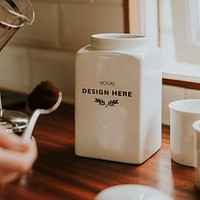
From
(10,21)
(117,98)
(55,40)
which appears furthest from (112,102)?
(55,40)

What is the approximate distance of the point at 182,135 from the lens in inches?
30.3

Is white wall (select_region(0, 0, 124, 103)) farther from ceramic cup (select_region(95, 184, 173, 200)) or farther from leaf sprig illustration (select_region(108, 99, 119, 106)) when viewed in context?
ceramic cup (select_region(95, 184, 173, 200))

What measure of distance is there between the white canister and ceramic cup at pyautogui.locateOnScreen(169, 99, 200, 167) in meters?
0.04

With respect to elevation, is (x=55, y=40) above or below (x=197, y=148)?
above

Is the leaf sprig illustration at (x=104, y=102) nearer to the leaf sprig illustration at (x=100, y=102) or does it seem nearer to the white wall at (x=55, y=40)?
the leaf sprig illustration at (x=100, y=102)

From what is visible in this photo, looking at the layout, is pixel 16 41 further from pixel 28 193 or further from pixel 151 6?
pixel 28 193

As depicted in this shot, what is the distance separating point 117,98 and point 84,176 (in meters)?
0.13

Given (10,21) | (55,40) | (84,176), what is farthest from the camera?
(55,40)

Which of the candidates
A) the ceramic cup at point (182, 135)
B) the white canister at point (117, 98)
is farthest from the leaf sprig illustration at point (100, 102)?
the ceramic cup at point (182, 135)

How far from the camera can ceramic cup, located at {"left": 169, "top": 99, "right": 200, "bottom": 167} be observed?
754 millimetres

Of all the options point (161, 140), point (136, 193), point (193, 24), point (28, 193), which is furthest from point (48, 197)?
point (193, 24)

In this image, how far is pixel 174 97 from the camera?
1003 millimetres

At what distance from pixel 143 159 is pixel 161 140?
0.12 metres

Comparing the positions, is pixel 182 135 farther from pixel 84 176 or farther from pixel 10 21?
pixel 10 21
